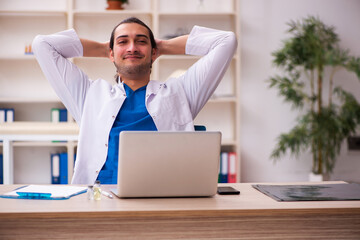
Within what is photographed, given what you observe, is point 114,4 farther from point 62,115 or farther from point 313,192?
point 313,192

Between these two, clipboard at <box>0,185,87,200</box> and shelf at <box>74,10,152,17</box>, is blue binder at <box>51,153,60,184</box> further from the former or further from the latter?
clipboard at <box>0,185,87,200</box>

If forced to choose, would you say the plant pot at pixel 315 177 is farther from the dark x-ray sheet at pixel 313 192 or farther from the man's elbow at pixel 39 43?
the man's elbow at pixel 39 43

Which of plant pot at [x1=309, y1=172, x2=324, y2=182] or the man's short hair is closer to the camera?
the man's short hair

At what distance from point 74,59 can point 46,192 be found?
335 centimetres

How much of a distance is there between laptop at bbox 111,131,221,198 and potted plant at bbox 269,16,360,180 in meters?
3.16

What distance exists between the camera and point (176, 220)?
1153 mm

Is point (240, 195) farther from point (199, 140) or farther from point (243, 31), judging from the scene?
point (243, 31)

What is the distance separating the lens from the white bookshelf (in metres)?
4.52

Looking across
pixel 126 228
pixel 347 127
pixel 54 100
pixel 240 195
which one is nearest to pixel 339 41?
pixel 347 127

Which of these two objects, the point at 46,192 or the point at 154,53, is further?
the point at 154,53

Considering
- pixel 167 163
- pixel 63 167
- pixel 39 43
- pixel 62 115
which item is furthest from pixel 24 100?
pixel 167 163

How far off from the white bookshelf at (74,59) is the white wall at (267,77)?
7.7 inches

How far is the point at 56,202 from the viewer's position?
1248 millimetres

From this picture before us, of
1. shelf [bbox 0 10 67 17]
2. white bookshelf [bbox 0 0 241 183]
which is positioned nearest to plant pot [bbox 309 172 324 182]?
white bookshelf [bbox 0 0 241 183]
